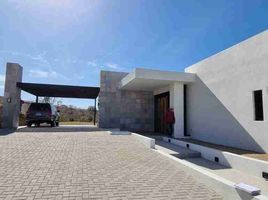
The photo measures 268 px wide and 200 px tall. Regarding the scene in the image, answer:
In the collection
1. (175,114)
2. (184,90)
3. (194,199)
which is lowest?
(194,199)

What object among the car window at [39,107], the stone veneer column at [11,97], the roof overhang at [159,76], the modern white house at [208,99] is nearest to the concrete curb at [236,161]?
the modern white house at [208,99]

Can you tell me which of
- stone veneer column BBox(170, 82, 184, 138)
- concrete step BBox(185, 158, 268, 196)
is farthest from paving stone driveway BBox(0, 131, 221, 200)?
stone veneer column BBox(170, 82, 184, 138)

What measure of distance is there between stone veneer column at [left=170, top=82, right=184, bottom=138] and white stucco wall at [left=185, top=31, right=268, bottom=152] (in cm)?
69

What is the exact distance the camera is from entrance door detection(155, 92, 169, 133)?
48.9 ft

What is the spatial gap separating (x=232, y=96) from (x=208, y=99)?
1804 millimetres

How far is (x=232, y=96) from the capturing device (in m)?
9.95

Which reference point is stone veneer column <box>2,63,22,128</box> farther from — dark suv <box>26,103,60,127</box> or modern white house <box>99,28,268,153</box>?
modern white house <box>99,28,268,153</box>

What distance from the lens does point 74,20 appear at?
33.2 feet

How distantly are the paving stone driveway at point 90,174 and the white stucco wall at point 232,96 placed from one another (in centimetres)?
404

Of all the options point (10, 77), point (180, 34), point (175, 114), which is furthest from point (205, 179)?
point (10, 77)

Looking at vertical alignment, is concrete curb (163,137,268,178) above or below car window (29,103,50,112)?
below

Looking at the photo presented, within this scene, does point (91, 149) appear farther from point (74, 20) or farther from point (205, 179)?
point (74, 20)

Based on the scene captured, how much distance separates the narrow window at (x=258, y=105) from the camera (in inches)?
341

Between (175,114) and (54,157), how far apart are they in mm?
7683
